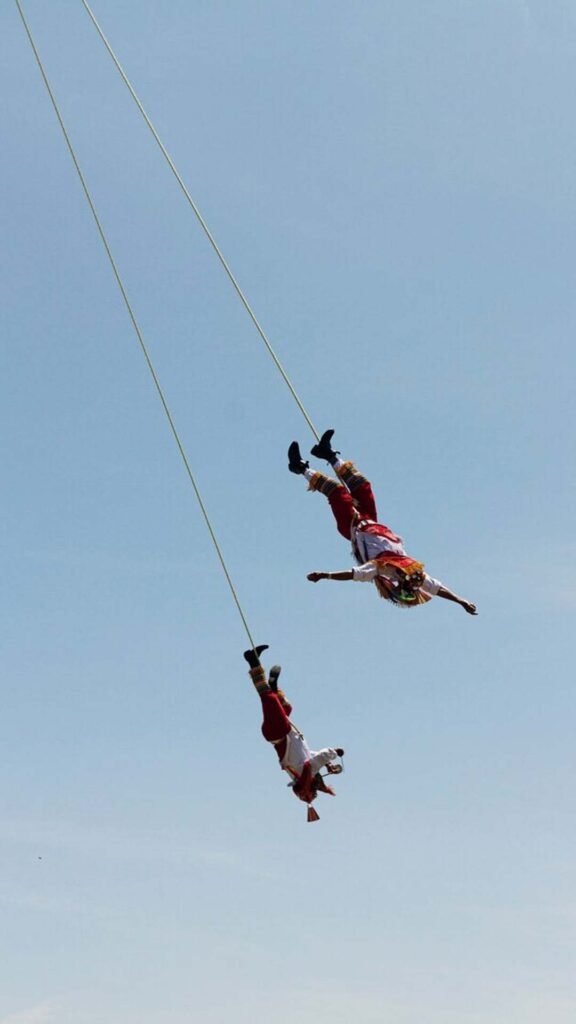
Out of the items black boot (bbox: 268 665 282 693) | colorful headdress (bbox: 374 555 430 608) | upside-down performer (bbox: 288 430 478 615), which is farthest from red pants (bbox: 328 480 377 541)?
black boot (bbox: 268 665 282 693)

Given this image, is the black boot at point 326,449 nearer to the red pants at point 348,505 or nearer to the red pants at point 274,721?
the red pants at point 348,505

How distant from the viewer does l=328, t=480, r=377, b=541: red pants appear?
1786 centimetres

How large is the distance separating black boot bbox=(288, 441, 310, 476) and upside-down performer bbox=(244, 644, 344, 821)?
8.24ft

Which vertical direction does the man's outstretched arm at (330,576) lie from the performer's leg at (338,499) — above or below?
below

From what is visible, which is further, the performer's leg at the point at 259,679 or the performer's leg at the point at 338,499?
the performer's leg at the point at 338,499

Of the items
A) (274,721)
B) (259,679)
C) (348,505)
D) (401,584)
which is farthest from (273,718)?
(348,505)

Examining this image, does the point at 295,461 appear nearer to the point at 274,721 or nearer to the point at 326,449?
the point at 326,449

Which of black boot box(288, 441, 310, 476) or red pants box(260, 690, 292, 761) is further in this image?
black boot box(288, 441, 310, 476)

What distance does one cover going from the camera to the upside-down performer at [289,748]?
1741 cm

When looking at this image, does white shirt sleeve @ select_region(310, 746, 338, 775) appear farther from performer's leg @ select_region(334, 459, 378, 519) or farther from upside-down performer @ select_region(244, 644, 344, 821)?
performer's leg @ select_region(334, 459, 378, 519)

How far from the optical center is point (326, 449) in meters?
18.2

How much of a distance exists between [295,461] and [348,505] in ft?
3.37

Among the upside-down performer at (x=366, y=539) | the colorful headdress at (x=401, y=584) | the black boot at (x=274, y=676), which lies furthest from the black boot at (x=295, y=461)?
the black boot at (x=274, y=676)

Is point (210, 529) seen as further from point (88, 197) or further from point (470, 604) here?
point (88, 197)
